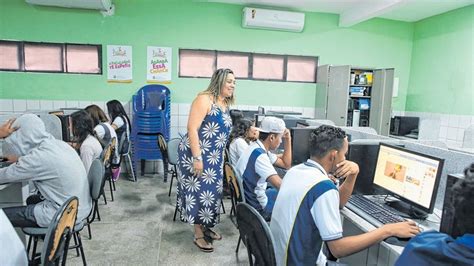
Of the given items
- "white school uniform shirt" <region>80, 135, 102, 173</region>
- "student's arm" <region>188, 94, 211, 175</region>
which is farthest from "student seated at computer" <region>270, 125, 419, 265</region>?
"white school uniform shirt" <region>80, 135, 102, 173</region>

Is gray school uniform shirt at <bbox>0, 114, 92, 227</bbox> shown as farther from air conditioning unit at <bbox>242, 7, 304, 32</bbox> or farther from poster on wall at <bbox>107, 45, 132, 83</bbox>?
air conditioning unit at <bbox>242, 7, 304, 32</bbox>

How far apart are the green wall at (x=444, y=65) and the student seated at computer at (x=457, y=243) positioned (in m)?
4.73

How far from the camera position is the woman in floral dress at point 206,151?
2.33m

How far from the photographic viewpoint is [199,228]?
2635 mm

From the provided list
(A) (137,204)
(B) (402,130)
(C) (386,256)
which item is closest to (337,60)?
(B) (402,130)

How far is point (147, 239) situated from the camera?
2.78 meters

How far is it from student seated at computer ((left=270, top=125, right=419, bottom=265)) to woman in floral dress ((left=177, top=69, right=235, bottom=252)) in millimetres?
1079

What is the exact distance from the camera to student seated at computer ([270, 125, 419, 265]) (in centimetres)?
121

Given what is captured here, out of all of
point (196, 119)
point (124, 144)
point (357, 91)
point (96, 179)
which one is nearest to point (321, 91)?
point (357, 91)

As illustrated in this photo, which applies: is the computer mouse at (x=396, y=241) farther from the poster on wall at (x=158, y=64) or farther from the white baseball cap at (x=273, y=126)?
the poster on wall at (x=158, y=64)

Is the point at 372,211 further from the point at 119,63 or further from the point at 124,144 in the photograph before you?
the point at 119,63

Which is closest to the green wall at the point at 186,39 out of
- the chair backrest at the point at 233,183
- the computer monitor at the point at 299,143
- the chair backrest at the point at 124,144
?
the chair backrest at the point at 124,144

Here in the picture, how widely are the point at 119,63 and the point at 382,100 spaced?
426 centimetres

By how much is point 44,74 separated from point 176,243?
12.1ft
